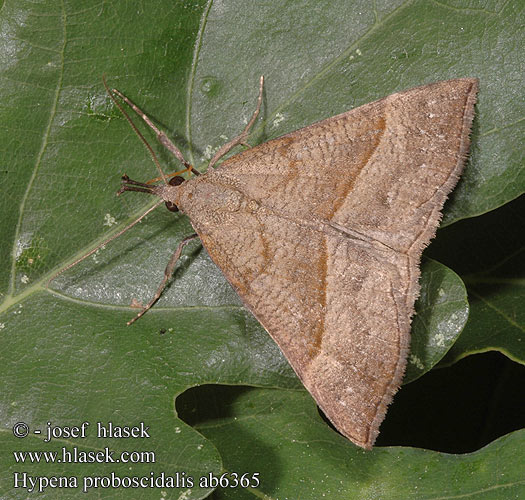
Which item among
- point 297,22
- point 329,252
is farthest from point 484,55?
point 329,252

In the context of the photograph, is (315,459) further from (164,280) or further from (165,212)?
(165,212)

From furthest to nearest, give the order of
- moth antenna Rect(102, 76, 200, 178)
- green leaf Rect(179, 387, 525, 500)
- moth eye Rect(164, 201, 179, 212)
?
moth eye Rect(164, 201, 179, 212) < moth antenna Rect(102, 76, 200, 178) < green leaf Rect(179, 387, 525, 500)

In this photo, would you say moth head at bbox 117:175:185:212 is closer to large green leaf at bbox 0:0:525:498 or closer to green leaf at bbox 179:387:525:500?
large green leaf at bbox 0:0:525:498

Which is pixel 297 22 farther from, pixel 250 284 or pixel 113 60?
pixel 250 284

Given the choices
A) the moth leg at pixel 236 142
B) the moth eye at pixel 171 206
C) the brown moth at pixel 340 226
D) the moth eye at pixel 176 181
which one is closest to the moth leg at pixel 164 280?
the brown moth at pixel 340 226

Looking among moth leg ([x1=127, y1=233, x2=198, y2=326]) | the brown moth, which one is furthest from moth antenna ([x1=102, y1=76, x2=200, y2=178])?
moth leg ([x1=127, y1=233, x2=198, y2=326])

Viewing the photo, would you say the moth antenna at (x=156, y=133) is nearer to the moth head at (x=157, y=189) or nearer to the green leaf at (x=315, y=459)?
the moth head at (x=157, y=189)

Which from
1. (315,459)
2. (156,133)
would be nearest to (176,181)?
(156,133)
